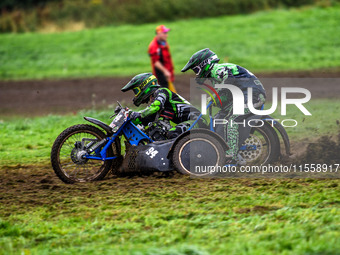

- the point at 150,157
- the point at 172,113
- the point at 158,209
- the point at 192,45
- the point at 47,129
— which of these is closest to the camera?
Result: the point at 158,209

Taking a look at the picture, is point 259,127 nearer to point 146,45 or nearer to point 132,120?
point 132,120

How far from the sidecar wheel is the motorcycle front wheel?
99 centimetres

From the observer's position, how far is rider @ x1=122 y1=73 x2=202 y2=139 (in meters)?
8.52

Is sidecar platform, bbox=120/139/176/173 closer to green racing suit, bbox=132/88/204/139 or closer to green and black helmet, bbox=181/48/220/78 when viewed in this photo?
green racing suit, bbox=132/88/204/139

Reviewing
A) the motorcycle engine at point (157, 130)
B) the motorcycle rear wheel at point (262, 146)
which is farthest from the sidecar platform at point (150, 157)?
the motorcycle rear wheel at point (262, 146)

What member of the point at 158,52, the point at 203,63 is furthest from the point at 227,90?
the point at 158,52

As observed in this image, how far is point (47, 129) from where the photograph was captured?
13.2 metres

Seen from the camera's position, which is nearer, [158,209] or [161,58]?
[158,209]

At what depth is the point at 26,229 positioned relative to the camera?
6285 millimetres

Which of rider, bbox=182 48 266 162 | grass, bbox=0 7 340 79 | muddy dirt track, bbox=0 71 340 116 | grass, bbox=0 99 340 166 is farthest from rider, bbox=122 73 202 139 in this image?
grass, bbox=0 7 340 79

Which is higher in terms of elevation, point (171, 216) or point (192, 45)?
point (192, 45)

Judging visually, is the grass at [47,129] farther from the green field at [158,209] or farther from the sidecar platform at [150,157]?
the sidecar platform at [150,157]

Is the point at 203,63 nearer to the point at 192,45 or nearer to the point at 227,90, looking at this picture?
the point at 227,90

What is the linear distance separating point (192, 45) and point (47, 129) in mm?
13692
